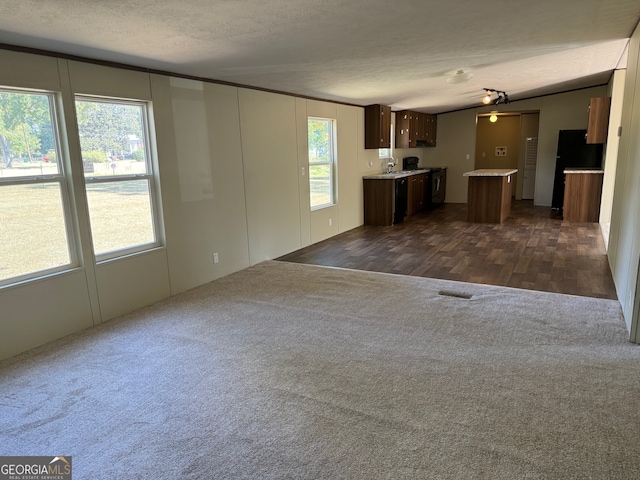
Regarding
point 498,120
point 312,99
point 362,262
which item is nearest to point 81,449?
point 362,262

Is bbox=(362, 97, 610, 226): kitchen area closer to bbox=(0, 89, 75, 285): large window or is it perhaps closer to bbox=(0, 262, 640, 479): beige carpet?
bbox=(0, 262, 640, 479): beige carpet

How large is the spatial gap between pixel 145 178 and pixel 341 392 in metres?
2.84

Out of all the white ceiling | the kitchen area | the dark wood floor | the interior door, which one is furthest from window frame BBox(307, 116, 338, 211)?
the interior door

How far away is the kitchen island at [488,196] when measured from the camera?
773 centimetres

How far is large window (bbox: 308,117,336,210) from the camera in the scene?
666 cm

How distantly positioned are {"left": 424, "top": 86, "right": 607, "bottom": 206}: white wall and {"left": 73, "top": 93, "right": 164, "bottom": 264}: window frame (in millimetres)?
8503

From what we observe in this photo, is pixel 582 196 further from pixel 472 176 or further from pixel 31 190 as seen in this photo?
pixel 31 190

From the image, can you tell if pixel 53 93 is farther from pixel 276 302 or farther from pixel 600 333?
pixel 600 333

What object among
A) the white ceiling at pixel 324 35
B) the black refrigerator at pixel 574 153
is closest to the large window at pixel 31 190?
the white ceiling at pixel 324 35

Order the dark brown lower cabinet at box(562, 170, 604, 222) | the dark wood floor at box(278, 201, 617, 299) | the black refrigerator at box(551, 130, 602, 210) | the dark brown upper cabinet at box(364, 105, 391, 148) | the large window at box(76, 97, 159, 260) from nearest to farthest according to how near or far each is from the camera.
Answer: the large window at box(76, 97, 159, 260) → the dark wood floor at box(278, 201, 617, 299) → the dark brown lower cabinet at box(562, 170, 604, 222) → the dark brown upper cabinet at box(364, 105, 391, 148) → the black refrigerator at box(551, 130, 602, 210)

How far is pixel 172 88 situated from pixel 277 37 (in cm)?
149

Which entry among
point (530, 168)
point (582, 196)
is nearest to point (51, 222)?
point (582, 196)

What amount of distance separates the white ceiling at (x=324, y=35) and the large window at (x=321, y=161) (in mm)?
1113

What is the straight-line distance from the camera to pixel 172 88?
13.6 ft
